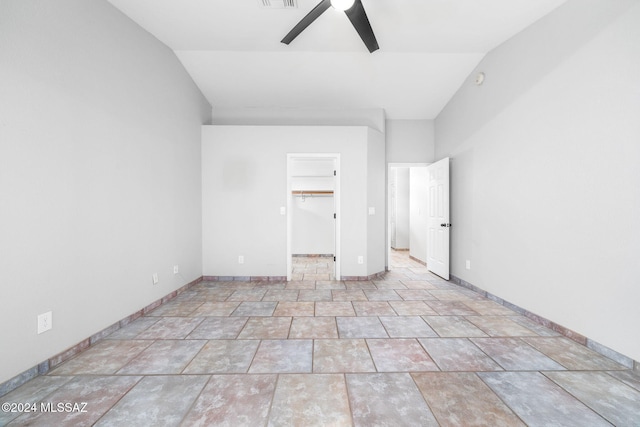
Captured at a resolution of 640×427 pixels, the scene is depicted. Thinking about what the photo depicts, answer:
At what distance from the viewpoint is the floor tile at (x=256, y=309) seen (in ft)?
9.36

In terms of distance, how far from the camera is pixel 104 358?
1.99 meters

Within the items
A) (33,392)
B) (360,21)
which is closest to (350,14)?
(360,21)

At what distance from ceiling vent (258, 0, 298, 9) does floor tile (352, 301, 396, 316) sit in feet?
10.8

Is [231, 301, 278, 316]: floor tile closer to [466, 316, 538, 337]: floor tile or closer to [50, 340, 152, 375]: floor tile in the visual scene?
[50, 340, 152, 375]: floor tile

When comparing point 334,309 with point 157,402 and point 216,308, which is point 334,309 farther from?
point 157,402

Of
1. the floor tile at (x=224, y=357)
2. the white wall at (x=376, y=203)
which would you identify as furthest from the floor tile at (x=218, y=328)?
the white wall at (x=376, y=203)

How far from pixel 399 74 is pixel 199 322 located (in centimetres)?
417

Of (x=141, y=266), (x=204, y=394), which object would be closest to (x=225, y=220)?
(x=141, y=266)

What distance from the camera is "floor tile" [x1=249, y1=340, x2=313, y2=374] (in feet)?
6.03

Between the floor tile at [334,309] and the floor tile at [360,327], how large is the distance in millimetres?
133

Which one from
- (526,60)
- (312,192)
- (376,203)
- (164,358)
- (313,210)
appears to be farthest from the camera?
(313,210)

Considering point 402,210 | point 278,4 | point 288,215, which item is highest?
point 278,4

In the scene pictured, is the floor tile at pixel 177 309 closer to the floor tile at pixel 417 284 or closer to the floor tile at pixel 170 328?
the floor tile at pixel 170 328

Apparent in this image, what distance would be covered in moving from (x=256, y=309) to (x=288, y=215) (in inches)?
65.3
